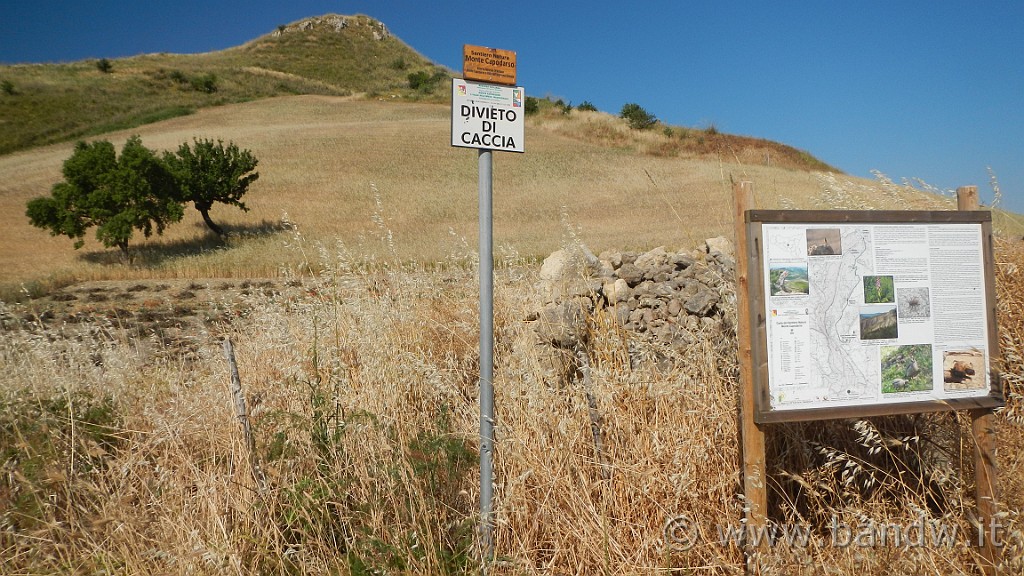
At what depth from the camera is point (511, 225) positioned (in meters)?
24.4

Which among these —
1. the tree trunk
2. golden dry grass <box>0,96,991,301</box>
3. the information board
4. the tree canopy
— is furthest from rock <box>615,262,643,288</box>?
the tree trunk

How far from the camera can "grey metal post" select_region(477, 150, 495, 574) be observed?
9.25 ft

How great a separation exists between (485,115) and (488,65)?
25 cm

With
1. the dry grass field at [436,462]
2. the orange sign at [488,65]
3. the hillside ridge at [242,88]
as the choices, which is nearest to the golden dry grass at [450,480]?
the dry grass field at [436,462]

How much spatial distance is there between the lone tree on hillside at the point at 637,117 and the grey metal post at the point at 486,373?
152 feet

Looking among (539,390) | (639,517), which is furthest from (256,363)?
(639,517)

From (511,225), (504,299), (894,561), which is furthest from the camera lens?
(511,225)

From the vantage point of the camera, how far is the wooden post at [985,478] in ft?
8.98

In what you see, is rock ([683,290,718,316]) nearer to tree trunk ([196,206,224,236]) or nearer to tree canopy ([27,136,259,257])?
tree canopy ([27,136,259,257])

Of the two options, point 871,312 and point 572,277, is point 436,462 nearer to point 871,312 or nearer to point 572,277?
point 871,312

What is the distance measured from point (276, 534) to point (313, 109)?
2090 inches

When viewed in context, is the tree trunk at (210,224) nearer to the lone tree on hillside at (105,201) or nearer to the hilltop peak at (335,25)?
the lone tree on hillside at (105,201)

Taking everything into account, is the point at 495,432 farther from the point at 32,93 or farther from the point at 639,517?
the point at 32,93

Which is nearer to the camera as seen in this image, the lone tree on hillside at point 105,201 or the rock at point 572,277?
the rock at point 572,277
